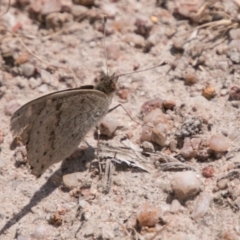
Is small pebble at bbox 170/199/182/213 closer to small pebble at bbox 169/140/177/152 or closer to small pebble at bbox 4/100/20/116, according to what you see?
small pebble at bbox 169/140/177/152

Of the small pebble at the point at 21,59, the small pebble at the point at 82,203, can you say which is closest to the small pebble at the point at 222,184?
the small pebble at the point at 82,203

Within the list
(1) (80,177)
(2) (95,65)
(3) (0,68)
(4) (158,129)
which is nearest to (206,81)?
(4) (158,129)

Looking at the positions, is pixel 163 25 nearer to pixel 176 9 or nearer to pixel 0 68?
pixel 176 9

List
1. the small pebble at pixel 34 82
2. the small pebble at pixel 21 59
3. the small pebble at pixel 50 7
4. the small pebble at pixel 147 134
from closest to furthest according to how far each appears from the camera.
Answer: the small pebble at pixel 147 134 < the small pebble at pixel 34 82 < the small pebble at pixel 21 59 < the small pebble at pixel 50 7

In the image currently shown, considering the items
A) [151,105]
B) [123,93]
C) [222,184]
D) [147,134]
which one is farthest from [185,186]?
[123,93]

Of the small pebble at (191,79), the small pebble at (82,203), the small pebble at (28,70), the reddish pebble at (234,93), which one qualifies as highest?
the reddish pebble at (234,93)

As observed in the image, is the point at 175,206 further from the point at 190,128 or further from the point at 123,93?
the point at 123,93

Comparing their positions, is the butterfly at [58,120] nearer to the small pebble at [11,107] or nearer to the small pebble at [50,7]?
the small pebble at [11,107]
